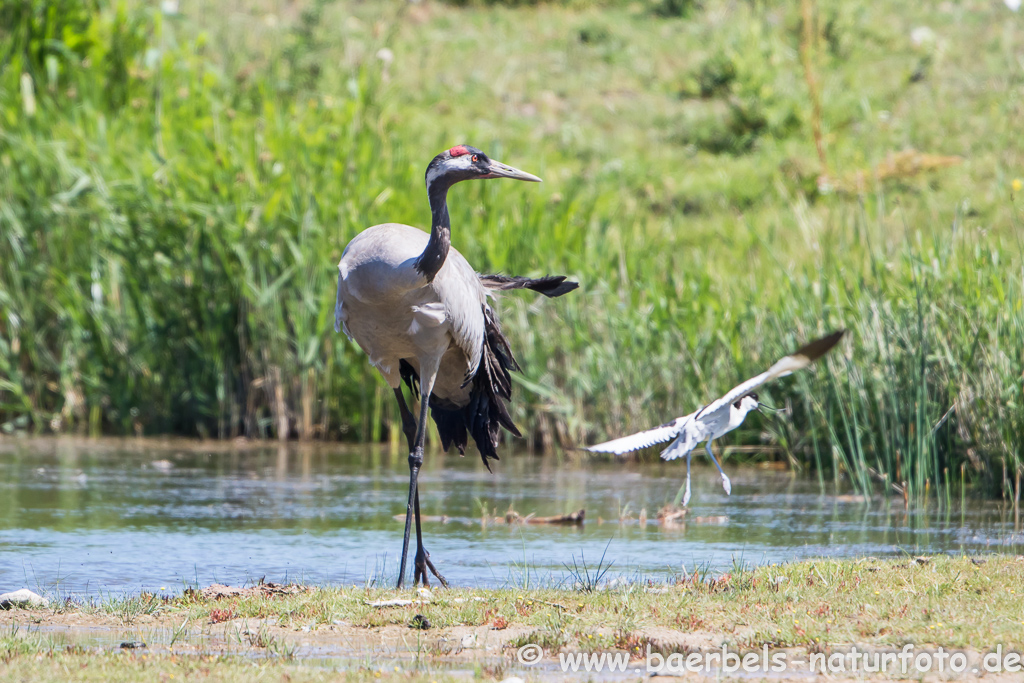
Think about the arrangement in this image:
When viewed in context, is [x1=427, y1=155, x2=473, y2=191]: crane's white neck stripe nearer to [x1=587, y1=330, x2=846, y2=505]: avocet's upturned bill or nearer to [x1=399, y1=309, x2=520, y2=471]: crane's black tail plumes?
[x1=399, y1=309, x2=520, y2=471]: crane's black tail plumes

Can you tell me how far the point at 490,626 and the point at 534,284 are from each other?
2489 mm

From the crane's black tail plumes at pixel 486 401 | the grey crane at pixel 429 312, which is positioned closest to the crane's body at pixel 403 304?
the grey crane at pixel 429 312

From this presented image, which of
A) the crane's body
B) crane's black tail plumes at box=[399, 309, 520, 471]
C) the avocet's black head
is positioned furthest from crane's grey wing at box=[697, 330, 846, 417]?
crane's black tail plumes at box=[399, 309, 520, 471]

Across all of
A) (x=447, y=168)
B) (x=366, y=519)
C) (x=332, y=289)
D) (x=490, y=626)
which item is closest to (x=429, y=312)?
(x=447, y=168)

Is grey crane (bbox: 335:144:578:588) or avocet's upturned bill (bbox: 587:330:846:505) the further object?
grey crane (bbox: 335:144:578:588)

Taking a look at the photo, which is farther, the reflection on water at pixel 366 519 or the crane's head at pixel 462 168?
the reflection on water at pixel 366 519

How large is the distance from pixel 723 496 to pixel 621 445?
401cm

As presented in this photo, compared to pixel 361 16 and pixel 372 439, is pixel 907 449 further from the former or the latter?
pixel 361 16

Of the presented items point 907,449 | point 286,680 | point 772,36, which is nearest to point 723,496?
point 907,449

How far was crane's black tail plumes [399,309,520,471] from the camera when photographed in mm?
6172

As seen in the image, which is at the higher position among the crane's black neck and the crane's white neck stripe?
the crane's white neck stripe

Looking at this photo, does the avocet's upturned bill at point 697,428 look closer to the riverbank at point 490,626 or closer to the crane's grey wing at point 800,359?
the crane's grey wing at point 800,359

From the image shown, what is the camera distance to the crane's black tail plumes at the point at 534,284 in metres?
6.23

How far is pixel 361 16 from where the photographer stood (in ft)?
81.6
